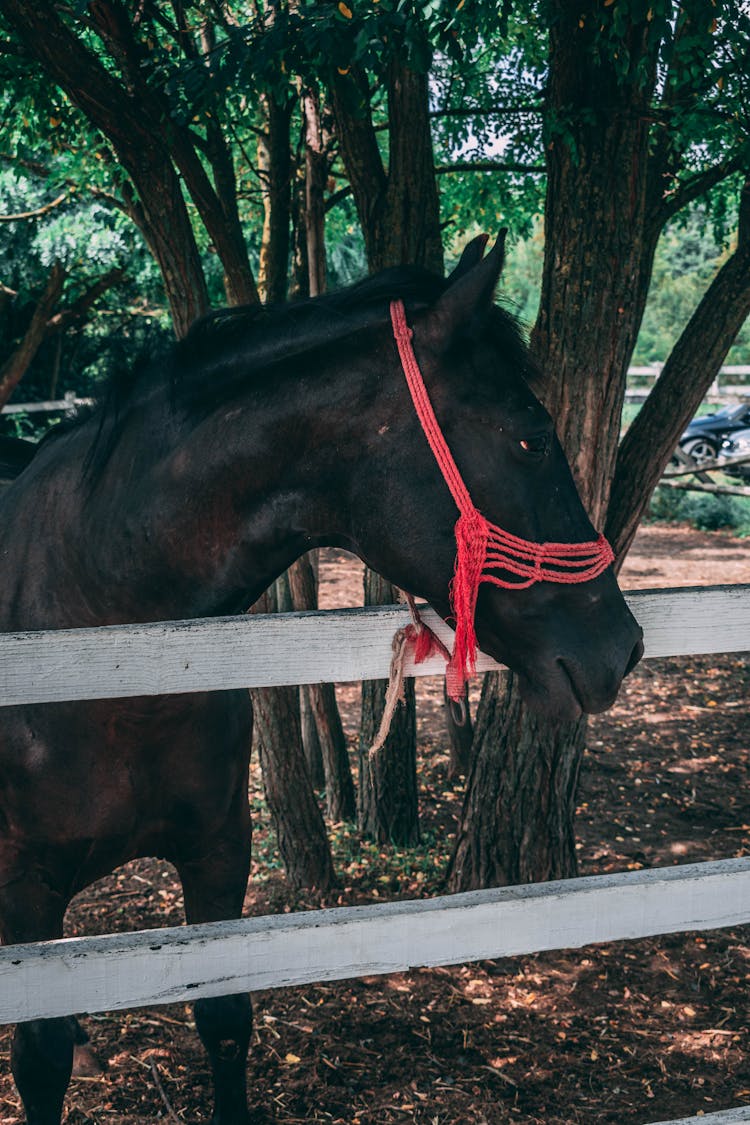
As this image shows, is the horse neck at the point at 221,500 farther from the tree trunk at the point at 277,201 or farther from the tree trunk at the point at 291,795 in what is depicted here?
the tree trunk at the point at 277,201

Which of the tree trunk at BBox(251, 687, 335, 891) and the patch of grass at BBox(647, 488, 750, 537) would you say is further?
the patch of grass at BBox(647, 488, 750, 537)

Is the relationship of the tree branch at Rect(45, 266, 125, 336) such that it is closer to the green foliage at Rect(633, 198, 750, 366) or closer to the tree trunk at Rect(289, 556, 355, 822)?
the tree trunk at Rect(289, 556, 355, 822)

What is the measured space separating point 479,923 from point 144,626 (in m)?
0.88

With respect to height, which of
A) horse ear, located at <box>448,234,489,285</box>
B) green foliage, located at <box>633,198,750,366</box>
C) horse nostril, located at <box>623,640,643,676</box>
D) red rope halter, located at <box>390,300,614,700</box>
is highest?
green foliage, located at <box>633,198,750,366</box>

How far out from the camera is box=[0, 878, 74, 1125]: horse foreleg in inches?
97.4

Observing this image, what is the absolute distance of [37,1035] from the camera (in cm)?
257

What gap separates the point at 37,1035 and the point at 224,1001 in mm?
577

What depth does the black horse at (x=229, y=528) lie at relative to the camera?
6.43ft

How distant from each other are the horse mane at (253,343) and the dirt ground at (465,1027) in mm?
2302

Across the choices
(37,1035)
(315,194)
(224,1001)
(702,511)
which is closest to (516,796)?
(224,1001)

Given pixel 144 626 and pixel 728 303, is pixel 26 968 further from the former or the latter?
pixel 728 303

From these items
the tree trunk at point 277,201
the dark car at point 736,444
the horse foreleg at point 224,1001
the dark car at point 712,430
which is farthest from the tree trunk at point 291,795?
the dark car at point 712,430

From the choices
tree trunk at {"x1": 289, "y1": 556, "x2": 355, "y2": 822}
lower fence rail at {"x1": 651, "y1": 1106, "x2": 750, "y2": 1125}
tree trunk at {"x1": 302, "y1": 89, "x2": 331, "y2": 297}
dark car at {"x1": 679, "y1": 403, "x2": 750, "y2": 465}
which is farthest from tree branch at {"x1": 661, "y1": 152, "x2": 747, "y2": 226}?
dark car at {"x1": 679, "y1": 403, "x2": 750, "y2": 465}

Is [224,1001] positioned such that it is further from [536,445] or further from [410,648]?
[536,445]
